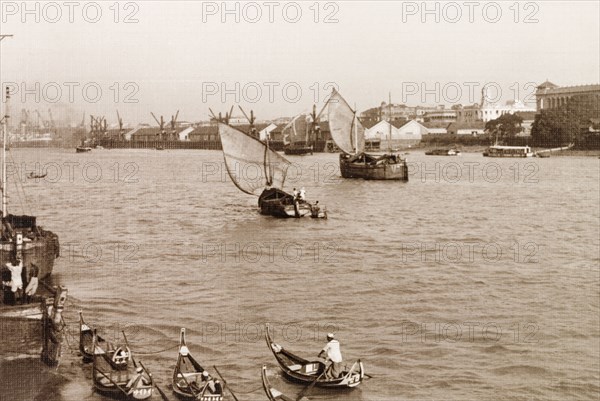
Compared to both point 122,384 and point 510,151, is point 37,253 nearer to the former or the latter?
point 122,384

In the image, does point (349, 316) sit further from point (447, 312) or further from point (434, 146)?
point (434, 146)

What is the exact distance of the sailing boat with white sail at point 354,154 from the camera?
7975 cm

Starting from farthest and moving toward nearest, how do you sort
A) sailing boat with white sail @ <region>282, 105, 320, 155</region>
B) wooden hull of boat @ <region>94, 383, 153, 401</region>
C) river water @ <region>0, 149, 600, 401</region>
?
sailing boat with white sail @ <region>282, 105, 320, 155</region> < river water @ <region>0, 149, 600, 401</region> < wooden hull of boat @ <region>94, 383, 153, 401</region>

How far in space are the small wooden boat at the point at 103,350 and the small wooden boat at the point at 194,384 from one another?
129 centimetres

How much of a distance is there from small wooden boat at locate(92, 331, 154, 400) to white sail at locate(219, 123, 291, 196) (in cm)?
3534

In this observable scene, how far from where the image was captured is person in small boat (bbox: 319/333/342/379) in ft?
56.7

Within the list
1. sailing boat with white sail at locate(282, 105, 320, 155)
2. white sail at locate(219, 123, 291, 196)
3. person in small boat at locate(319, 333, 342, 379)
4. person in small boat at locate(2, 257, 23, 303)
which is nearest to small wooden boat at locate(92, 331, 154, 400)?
person in small boat at locate(2, 257, 23, 303)

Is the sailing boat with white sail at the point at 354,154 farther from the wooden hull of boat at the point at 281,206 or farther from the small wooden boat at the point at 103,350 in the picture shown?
the small wooden boat at the point at 103,350

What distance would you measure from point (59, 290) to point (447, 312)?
42.7 ft

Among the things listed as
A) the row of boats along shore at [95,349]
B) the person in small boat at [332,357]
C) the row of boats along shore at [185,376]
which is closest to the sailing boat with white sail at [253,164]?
the row of boats along shore at [95,349]

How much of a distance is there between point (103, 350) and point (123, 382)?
7.01 ft

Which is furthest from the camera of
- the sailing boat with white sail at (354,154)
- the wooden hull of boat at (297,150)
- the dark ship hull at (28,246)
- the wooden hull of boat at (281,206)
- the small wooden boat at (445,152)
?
the wooden hull of boat at (297,150)

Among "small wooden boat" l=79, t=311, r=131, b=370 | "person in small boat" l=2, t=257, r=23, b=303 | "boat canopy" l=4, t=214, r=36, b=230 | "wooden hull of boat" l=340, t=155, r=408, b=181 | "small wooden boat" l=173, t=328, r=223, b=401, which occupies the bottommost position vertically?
"small wooden boat" l=173, t=328, r=223, b=401

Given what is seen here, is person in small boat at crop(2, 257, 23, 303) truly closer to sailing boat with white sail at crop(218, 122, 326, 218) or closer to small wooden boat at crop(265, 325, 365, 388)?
small wooden boat at crop(265, 325, 365, 388)
